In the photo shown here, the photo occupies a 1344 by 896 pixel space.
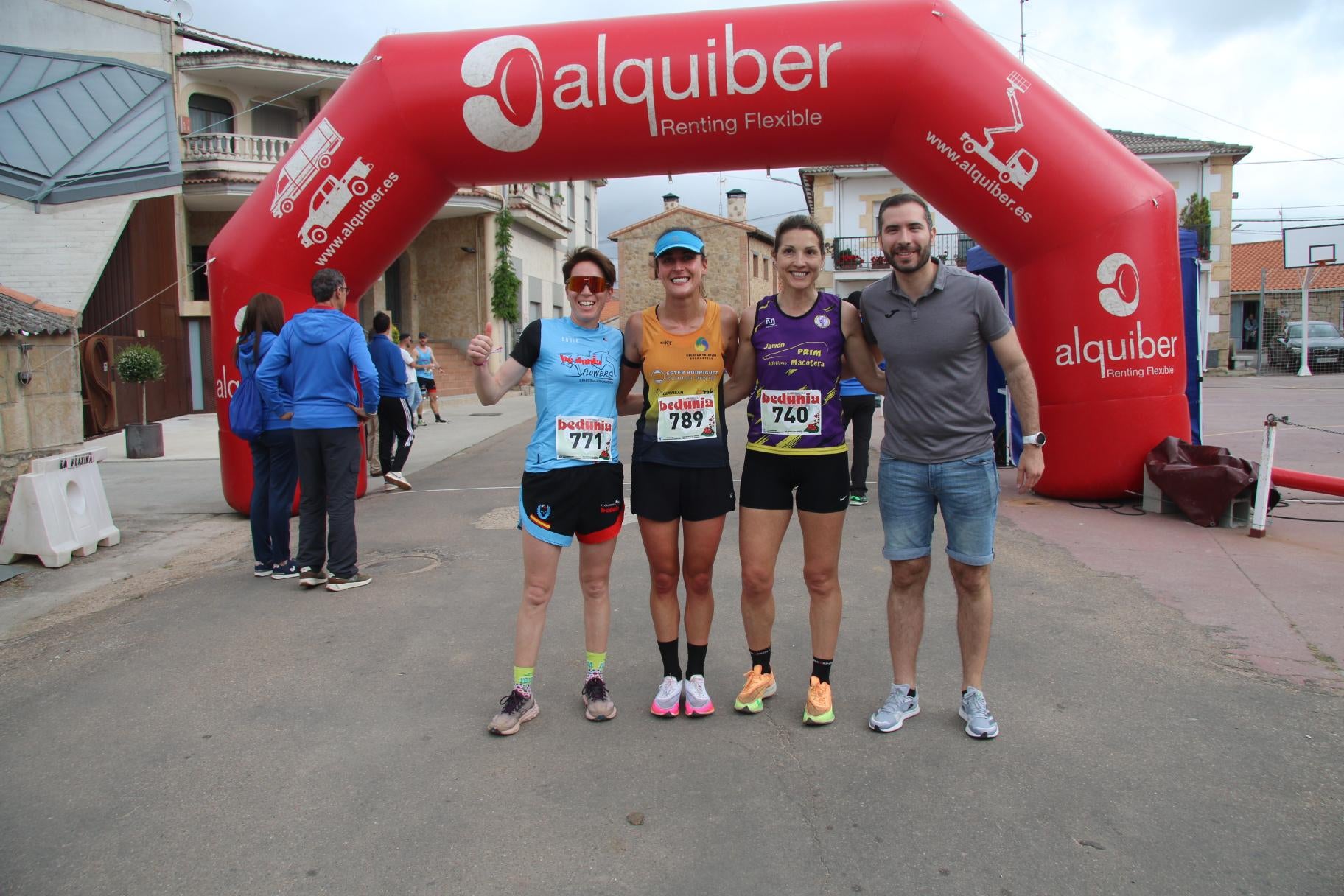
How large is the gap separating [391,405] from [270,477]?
3.10 meters

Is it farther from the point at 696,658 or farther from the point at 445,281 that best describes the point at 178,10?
the point at 696,658

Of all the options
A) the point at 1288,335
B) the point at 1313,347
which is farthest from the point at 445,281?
the point at 1288,335

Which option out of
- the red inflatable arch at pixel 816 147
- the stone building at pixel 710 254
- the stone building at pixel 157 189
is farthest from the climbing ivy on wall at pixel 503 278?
the red inflatable arch at pixel 816 147

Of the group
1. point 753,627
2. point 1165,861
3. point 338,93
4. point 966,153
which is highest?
point 338,93

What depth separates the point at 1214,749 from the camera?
306 centimetres

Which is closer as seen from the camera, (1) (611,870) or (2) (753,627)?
(1) (611,870)

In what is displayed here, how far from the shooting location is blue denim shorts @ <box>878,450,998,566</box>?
3.26m

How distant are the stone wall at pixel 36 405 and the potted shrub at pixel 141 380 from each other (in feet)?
17.7

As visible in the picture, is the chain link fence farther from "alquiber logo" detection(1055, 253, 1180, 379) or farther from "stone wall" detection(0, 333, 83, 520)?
"stone wall" detection(0, 333, 83, 520)

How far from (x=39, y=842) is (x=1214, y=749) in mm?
3769

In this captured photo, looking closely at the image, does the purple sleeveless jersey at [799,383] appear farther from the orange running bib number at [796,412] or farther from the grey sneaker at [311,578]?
the grey sneaker at [311,578]

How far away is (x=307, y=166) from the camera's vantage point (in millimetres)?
7285

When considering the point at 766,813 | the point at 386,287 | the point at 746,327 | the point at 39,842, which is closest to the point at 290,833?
the point at 39,842

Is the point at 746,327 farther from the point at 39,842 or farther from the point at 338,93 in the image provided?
the point at 338,93
